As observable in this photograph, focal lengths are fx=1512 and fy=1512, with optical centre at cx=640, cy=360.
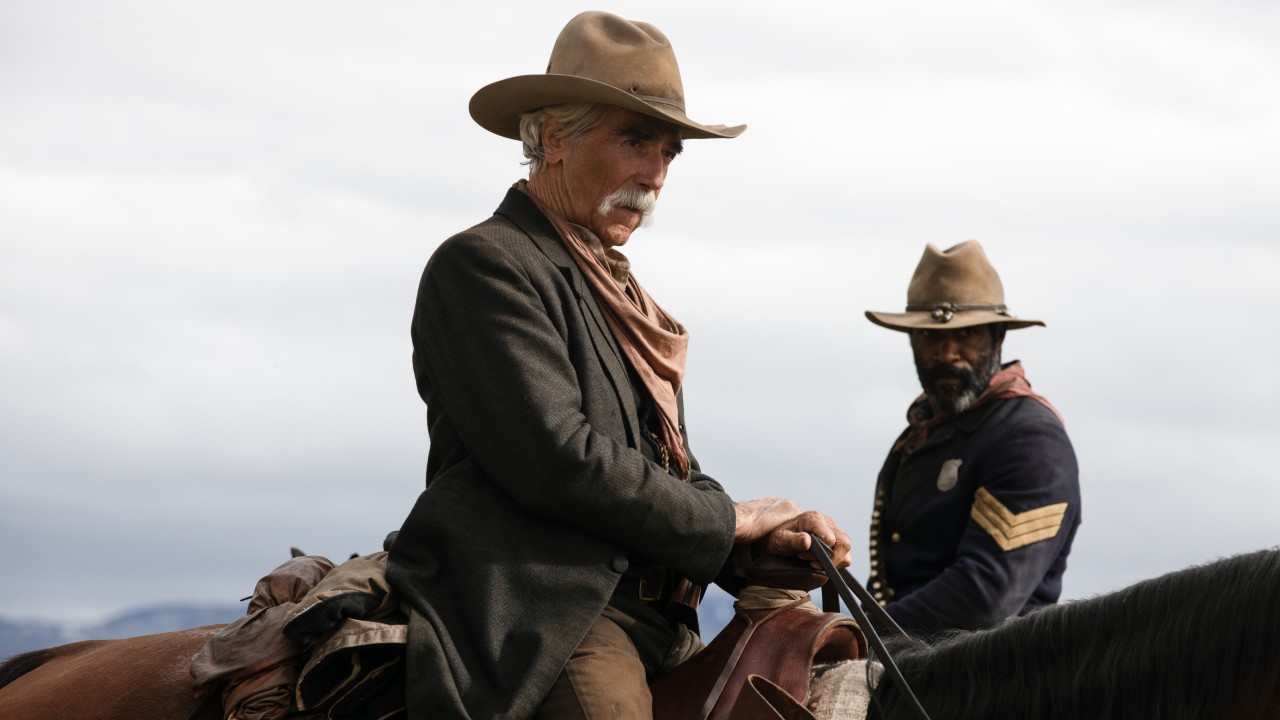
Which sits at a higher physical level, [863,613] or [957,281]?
[957,281]

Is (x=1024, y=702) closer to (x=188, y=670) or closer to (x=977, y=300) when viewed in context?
(x=188, y=670)

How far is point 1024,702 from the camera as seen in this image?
3.40m

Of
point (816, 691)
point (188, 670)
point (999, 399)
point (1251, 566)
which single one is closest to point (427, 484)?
point (188, 670)

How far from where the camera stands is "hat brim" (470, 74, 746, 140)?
4262 millimetres

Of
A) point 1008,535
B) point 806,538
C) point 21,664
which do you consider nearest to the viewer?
point 806,538

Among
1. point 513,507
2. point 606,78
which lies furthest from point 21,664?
point 606,78

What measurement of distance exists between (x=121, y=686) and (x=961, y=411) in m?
5.09

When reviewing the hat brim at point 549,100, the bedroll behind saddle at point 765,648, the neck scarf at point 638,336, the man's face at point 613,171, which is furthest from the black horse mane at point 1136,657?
the hat brim at point 549,100

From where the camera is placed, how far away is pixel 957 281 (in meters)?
8.40

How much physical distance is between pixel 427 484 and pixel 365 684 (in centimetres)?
59

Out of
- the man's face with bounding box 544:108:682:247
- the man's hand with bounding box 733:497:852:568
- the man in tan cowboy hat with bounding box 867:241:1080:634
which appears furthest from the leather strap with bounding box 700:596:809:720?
the man in tan cowboy hat with bounding box 867:241:1080:634

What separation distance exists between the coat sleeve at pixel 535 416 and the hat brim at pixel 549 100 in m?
0.53

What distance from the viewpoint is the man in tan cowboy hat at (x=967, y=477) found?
7.39 metres

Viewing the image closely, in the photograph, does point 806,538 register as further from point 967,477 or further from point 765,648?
point 967,477
